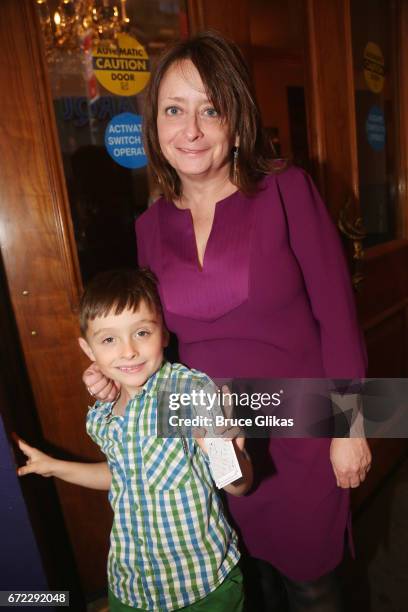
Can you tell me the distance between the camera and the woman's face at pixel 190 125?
91 cm

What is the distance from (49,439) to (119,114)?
0.95 meters

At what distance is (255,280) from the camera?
36.2 inches

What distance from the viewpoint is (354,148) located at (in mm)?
1534

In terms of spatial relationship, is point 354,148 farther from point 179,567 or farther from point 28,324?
point 179,567

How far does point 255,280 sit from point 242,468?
36cm

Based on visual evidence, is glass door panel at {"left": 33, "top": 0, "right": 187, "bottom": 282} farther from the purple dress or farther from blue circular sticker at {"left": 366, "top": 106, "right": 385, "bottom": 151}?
blue circular sticker at {"left": 366, "top": 106, "right": 385, "bottom": 151}

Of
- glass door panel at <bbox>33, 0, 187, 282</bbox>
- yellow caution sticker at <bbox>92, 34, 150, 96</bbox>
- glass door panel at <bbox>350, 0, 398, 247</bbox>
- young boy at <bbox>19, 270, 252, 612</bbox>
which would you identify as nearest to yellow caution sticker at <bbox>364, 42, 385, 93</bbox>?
glass door panel at <bbox>350, 0, 398, 247</bbox>

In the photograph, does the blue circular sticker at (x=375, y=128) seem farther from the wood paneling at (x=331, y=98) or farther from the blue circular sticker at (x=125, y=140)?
the blue circular sticker at (x=125, y=140)

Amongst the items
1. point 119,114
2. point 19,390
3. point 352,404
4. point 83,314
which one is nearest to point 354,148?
point 119,114

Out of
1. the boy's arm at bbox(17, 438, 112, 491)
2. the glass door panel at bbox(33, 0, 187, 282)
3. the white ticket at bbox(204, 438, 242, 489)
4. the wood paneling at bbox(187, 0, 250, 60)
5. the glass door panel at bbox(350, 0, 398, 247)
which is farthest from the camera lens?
the glass door panel at bbox(350, 0, 398, 247)

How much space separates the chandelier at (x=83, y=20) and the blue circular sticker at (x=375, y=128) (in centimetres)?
91

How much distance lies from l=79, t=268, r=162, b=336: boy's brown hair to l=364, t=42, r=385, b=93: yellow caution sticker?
48.8 inches

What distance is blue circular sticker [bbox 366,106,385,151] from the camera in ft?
5.52

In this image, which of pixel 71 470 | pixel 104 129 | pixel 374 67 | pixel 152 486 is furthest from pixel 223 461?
pixel 374 67
